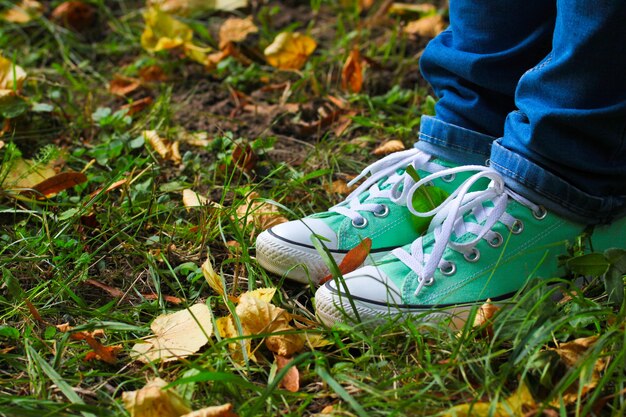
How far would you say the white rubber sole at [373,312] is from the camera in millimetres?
1237

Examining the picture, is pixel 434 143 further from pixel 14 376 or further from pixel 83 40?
pixel 83 40

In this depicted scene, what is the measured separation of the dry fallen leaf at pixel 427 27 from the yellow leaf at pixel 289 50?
35cm

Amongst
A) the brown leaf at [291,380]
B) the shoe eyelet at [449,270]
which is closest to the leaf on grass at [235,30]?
the shoe eyelet at [449,270]

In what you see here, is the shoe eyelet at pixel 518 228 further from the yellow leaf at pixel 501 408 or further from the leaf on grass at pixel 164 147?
the leaf on grass at pixel 164 147

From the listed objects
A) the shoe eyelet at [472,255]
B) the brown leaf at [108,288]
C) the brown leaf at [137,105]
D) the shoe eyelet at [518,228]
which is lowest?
the brown leaf at [137,105]

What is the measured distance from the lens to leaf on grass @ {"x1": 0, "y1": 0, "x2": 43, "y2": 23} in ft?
8.35

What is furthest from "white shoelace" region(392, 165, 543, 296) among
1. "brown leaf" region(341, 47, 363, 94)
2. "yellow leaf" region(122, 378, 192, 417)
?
"brown leaf" region(341, 47, 363, 94)

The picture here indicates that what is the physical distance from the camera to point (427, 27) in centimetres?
243

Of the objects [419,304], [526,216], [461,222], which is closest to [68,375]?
[419,304]

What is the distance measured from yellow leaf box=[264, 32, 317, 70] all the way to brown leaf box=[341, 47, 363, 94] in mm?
171

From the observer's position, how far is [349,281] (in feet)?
4.17

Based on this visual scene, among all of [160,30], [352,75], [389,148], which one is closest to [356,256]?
[389,148]

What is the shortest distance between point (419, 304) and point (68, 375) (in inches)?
21.9

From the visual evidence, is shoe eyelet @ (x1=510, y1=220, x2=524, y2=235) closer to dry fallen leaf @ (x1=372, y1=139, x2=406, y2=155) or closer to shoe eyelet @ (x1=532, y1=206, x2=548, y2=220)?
shoe eyelet @ (x1=532, y1=206, x2=548, y2=220)
